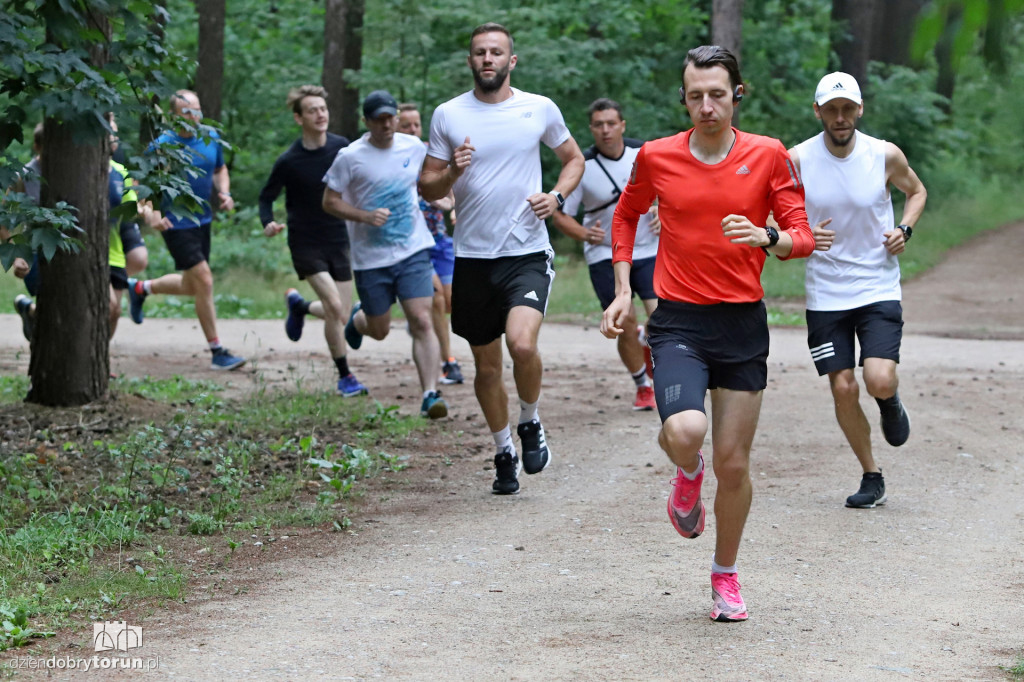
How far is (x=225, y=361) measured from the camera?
475 inches

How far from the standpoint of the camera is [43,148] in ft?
28.7

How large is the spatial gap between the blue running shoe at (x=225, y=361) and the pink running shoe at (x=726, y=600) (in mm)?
7654

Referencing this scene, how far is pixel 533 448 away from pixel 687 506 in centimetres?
225

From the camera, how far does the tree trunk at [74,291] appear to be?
8.70 m

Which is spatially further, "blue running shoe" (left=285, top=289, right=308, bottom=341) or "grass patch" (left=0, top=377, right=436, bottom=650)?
"blue running shoe" (left=285, top=289, right=308, bottom=341)

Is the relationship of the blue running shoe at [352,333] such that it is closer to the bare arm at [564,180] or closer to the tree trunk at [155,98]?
the tree trunk at [155,98]

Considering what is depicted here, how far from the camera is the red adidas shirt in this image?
518cm

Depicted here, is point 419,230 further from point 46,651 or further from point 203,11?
point 203,11

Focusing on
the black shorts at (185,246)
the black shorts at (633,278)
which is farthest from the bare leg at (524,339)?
the black shorts at (185,246)

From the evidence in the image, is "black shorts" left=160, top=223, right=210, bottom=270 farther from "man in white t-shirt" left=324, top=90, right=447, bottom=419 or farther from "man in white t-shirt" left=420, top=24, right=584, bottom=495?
"man in white t-shirt" left=420, top=24, right=584, bottom=495

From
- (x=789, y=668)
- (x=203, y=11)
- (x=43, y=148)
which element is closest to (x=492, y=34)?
(x=43, y=148)

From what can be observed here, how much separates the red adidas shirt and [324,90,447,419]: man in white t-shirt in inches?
177

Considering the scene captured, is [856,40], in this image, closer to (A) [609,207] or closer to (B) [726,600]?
(A) [609,207]

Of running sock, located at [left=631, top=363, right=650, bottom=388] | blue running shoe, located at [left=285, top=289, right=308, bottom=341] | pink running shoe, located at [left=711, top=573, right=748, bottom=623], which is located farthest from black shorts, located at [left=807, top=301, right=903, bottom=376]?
blue running shoe, located at [left=285, top=289, right=308, bottom=341]
